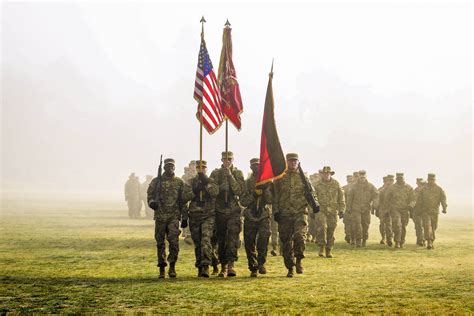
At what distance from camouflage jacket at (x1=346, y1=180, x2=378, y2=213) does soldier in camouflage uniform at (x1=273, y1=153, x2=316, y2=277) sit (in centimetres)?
807

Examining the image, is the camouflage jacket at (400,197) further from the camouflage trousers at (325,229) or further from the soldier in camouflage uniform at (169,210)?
the soldier in camouflage uniform at (169,210)

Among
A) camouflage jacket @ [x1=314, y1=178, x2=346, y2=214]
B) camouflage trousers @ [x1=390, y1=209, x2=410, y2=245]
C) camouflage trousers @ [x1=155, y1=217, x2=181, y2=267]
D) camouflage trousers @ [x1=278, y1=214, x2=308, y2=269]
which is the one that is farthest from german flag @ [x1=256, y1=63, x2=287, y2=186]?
camouflage trousers @ [x1=390, y1=209, x2=410, y2=245]

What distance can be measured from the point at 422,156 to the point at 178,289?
161 meters

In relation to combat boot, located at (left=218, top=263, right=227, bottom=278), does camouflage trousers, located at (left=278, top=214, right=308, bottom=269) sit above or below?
above

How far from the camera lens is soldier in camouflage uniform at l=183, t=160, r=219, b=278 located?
1180 centimetres

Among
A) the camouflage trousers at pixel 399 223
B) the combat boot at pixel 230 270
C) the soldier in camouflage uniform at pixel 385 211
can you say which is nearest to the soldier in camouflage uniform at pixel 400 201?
the camouflage trousers at pixel 399 223

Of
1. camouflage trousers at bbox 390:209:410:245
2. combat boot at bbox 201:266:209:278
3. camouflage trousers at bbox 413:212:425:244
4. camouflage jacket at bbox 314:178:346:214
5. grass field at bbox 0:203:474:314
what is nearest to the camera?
grass field at bbox 0:203:474:314

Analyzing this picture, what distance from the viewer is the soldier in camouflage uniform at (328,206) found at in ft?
53.2

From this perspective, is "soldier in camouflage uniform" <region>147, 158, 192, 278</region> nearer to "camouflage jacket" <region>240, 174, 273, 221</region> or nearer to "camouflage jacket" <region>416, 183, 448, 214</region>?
"camouflage jacket" <region>240, 174, 273, 221</region>

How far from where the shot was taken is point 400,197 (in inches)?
778

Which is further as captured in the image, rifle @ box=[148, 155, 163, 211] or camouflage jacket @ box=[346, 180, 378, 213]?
camouflage jacket @ box=[346, 180, 378, 213]

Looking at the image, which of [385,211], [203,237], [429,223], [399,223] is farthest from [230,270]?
[429,223]

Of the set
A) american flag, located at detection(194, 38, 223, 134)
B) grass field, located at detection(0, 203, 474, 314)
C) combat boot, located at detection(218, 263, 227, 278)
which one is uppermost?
american flag, located at detection(194, 38, 223, 134)

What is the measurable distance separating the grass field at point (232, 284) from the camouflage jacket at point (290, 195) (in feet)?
4.59
